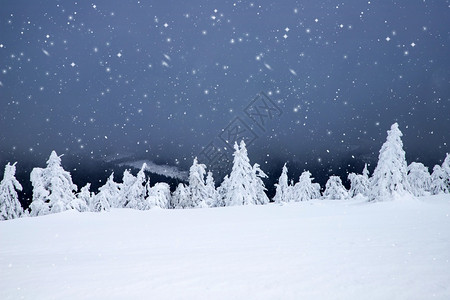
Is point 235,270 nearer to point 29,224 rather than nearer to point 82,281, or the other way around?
point 82,281

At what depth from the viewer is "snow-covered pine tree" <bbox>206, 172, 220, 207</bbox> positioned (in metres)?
45.7

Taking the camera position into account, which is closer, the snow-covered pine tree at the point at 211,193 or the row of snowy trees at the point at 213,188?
the row of snowy trees at the point at 213,188

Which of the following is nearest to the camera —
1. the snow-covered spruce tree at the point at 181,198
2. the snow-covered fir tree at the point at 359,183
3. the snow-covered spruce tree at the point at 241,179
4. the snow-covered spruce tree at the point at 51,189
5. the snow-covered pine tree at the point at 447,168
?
the snow-covered spruce tree at the point at 51,189

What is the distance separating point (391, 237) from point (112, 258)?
31.3 feet

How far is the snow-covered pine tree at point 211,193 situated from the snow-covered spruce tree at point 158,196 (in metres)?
7.33

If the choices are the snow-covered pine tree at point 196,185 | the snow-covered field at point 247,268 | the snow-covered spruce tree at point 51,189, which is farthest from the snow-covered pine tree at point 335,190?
the snow-covered spruce tree at point 51,189

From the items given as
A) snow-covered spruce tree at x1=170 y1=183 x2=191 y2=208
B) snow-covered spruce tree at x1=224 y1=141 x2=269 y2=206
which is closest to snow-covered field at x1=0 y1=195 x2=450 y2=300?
snow-covered spruce tree at x1=224 y1=141 x2=269 y2=206

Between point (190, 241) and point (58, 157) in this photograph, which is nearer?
point (190, 241)

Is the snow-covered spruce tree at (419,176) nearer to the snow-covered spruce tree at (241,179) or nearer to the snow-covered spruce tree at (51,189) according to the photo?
the snow-covered spruce tree at (241,179)

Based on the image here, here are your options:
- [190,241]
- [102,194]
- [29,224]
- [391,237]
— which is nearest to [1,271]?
[190,241]

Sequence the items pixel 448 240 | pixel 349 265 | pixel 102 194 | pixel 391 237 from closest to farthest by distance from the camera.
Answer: pixel 349 265 < pixel 448 240 < pixel 391 237 < pixel 102 194

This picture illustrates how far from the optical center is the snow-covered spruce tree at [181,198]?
44900 mm

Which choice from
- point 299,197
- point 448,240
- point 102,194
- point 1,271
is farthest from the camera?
point 299,197

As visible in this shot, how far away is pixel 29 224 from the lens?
19.2m
